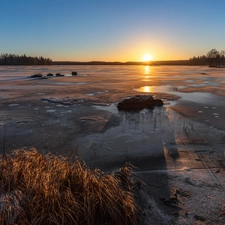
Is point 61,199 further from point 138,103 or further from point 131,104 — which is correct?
point 138,103

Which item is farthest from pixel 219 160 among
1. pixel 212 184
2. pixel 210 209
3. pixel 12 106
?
pixel 12 106

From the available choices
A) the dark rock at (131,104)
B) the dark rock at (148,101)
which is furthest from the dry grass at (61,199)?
the dark rock at (148,101)

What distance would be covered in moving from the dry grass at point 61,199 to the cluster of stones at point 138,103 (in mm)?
6564

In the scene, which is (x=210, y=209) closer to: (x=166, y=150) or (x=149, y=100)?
(x=166, y=150)

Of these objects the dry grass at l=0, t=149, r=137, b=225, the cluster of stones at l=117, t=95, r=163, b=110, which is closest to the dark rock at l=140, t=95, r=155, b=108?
the cluster of stones at l=117, t=95, r=163, b=110

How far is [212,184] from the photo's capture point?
148 inches

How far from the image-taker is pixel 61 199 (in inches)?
112

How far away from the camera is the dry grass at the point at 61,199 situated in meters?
2.62

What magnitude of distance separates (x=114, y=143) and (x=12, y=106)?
21.7ft

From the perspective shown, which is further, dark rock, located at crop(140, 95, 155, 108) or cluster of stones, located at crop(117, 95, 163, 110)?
dark rock, located at crop(140, 95, 155, 108)

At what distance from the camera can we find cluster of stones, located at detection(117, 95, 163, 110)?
9914 millimetres

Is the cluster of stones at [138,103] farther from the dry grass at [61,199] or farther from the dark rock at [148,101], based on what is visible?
the dry grass at [61,199]

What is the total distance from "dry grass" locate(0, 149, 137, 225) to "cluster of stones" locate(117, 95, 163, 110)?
656cm

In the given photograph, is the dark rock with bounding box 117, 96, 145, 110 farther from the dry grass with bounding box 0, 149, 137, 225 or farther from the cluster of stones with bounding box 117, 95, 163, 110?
the dry grass with bounding box 0, 149, 137, 225
